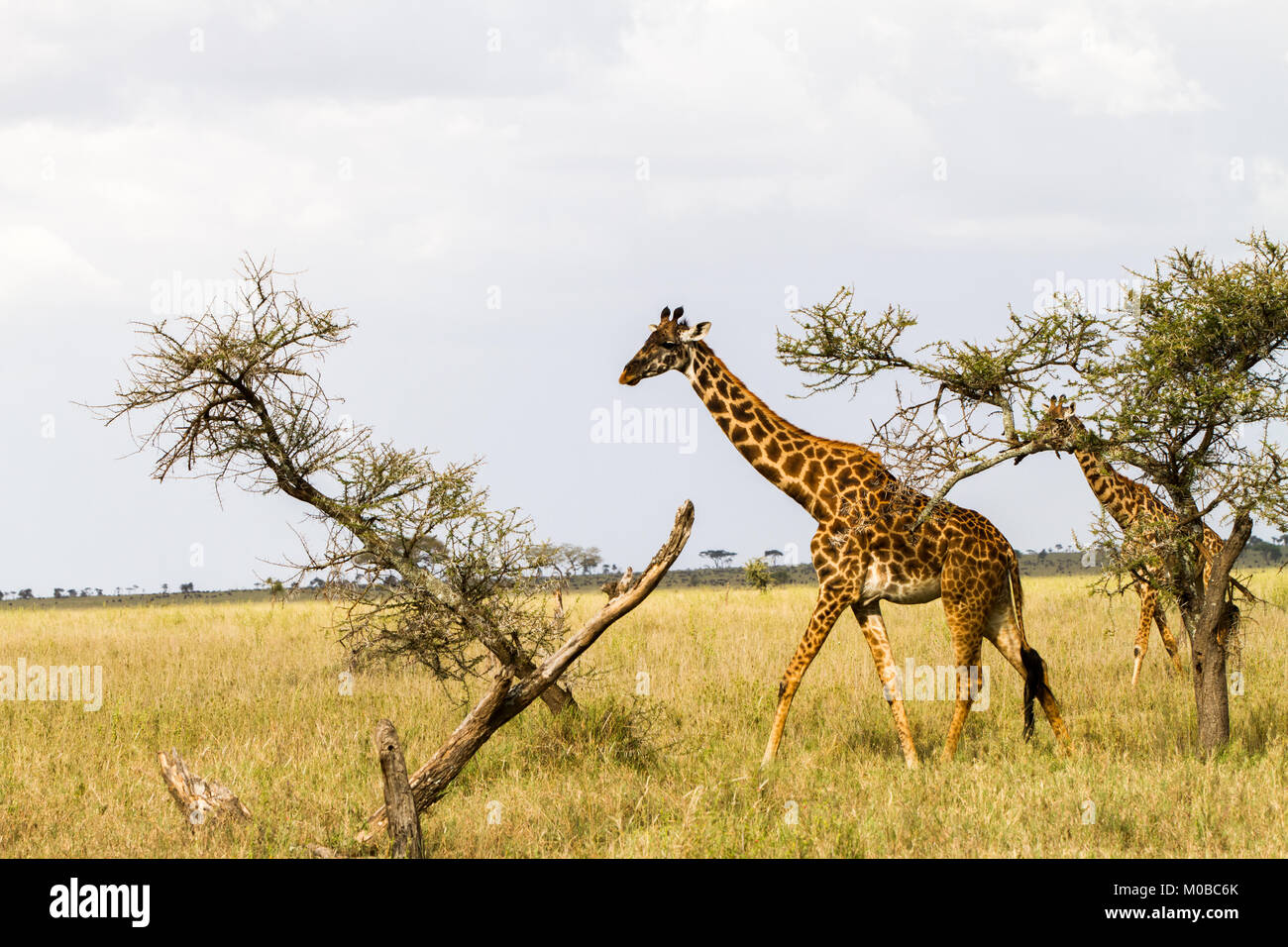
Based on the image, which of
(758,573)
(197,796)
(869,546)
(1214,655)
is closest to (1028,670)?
(1214,655)

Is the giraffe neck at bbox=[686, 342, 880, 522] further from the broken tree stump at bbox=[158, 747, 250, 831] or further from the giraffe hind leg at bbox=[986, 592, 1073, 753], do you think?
the broken tree stump at bbox=[158, 747, 250, 831]

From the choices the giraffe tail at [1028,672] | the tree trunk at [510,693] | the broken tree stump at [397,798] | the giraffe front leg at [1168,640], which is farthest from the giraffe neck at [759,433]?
the giraffe front leg at [1168,640]

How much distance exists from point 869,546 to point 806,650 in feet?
3.55

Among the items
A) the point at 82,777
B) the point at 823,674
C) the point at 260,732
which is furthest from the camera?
the point at 823,674

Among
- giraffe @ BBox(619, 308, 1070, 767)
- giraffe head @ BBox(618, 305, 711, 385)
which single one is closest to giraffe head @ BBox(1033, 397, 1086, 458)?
giraffe @ BBox(619, 308, 1070, 767)

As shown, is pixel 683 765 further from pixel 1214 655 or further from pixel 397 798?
pixel 1214 655

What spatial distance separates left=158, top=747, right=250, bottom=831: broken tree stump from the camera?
7.55m

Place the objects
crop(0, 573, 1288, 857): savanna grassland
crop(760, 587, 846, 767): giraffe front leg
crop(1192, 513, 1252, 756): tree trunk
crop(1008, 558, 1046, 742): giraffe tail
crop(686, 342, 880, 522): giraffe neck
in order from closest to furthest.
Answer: crop(0, 573, 1288, 857): savanna grassland → crop(760, 587, 846, 767): giraffe front leg → crop(1192, 513, 1252, 756): tree trunk → crop(1008, 558, 1046, 742): giraffe tail → crop(686, 342, 880, 522): giraffe neck

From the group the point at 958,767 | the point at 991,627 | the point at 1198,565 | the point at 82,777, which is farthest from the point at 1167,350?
the point at 82,777

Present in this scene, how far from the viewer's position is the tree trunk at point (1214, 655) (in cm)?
951

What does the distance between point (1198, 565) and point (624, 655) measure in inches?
294
